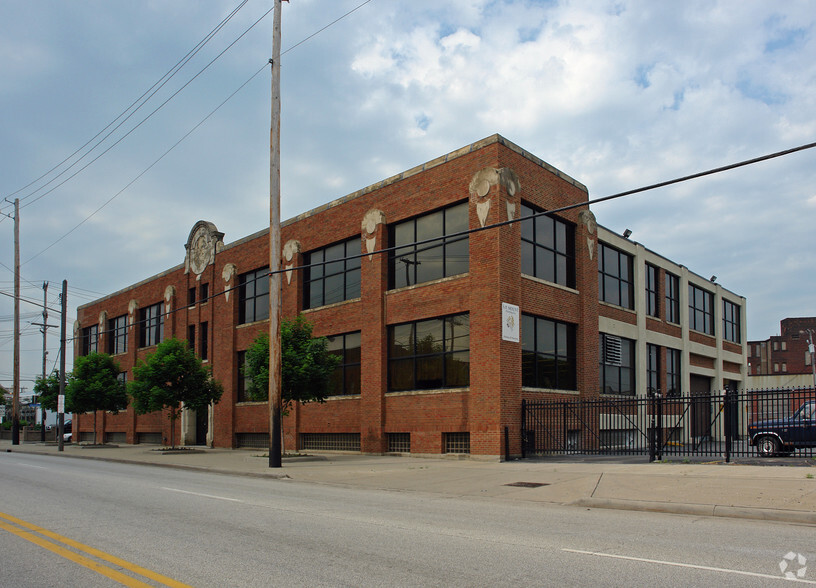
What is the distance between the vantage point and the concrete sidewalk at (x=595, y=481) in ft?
37.6

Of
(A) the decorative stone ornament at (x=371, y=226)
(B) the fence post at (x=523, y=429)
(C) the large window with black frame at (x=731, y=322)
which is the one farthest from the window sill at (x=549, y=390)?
(C) the large window with black frame at (x=731, y=322)

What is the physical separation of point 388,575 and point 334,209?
904 inches

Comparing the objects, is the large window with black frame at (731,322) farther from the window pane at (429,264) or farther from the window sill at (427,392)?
the window sill at (427,392)

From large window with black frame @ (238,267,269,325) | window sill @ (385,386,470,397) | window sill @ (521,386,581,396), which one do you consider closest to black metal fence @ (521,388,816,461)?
window sill @ (521,386,581,396)

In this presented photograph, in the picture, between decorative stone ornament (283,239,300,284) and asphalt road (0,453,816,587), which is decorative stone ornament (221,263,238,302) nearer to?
decorative stone ornament (283,239,300,284)

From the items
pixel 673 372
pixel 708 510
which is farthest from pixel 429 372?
pixel 673 372

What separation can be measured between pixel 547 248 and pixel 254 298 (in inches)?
615

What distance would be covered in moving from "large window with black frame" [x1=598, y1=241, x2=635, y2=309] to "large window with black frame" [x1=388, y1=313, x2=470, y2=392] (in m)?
7.93

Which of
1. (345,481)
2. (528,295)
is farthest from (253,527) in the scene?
(528,295)

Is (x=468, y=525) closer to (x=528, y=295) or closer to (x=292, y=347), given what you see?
(x=528, y=295)

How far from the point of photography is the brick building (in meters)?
21.9

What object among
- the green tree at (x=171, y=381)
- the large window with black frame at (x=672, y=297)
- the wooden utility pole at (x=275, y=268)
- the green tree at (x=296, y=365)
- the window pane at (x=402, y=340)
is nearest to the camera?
the wooden utility pole at (x=275, y=268)

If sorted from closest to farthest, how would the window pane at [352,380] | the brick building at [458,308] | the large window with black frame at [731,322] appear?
the brick building at [458,308] < the window pane at [352,380] < the large window with black frame at [731,322]

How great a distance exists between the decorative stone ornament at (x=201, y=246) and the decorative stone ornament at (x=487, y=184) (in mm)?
18480
